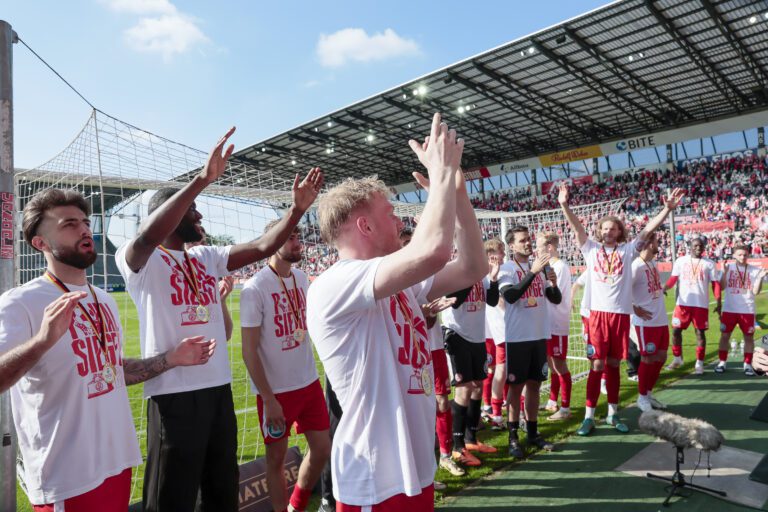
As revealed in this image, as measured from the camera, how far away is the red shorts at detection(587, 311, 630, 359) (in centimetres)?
518

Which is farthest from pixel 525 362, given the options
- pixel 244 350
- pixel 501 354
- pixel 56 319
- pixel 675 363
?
pixel 675 363

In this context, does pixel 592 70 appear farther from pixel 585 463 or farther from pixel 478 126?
pixel 585 463

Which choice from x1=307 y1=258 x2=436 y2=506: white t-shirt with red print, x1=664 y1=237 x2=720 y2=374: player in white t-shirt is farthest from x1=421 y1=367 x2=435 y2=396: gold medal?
x1=664 y1=237 x2=720 y2=374: player in white t-shirt

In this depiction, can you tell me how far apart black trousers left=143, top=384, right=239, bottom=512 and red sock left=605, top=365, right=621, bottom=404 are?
405 centimetres

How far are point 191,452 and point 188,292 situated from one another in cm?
82

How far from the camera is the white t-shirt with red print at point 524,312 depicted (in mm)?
4777

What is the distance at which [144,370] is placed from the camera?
244 centimetres

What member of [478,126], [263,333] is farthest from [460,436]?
[478,126]

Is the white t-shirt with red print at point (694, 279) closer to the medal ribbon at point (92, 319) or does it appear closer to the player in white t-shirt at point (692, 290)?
the player in white t-shirt at point (692, 290)

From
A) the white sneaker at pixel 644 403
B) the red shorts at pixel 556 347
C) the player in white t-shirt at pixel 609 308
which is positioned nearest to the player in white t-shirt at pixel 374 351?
the player in white t-shirt at pixel 609 308

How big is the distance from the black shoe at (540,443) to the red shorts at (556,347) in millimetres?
1285

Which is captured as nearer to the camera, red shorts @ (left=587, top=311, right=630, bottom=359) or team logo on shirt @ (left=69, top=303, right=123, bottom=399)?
team logo on shirt @ (left=69, top=303, right=123, bottom=399)

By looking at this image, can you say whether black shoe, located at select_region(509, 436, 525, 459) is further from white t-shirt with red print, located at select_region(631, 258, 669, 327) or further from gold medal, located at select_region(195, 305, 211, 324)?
gold medal, located at select_region(195, 305, 211, 324)

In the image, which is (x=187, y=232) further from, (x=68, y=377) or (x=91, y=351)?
Answer: (x=68, y=377)
